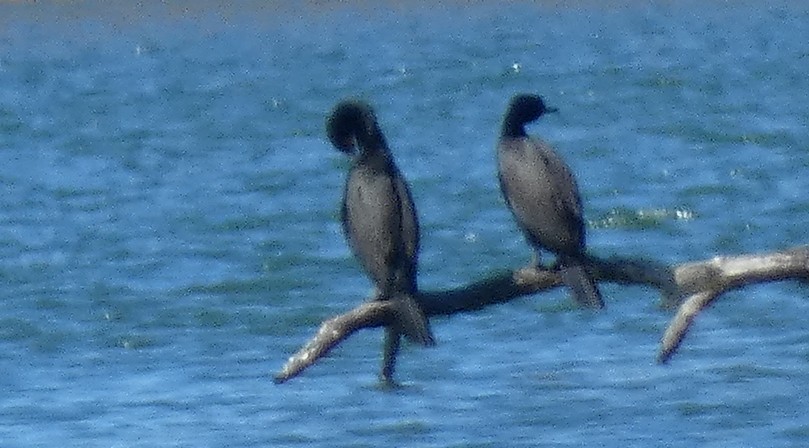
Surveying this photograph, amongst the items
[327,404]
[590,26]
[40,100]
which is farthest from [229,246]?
[590,26]

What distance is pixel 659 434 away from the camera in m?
9.82

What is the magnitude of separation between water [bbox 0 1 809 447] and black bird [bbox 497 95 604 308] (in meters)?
1.88

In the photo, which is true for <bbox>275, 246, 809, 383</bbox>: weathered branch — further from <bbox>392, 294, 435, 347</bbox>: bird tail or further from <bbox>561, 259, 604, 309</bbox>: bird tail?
<bbox>561, 259, 604, 309</bbox>: bird tail

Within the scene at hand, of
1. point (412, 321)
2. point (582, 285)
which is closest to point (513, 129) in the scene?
point (582, 285)

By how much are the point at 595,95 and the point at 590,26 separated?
26.5ft

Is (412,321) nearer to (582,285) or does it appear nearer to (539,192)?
(582,285)

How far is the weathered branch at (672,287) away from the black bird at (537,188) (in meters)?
0.88

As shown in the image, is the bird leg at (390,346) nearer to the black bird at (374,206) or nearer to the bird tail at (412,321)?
the bird tail at (412,321)

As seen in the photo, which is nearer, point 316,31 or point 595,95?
point 595,95

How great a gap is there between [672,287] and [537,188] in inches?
64.5

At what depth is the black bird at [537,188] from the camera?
7754mm

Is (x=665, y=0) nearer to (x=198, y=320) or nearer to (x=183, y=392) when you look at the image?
(x=198, y=320)

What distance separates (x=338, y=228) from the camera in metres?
17.2

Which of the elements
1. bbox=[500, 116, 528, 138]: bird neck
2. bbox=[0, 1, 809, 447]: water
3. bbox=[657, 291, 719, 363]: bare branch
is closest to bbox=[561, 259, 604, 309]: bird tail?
bbox=[657, 291, 719, 363]: bare branch
